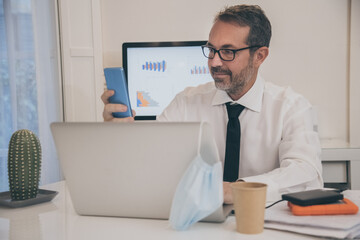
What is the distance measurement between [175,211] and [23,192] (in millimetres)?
526

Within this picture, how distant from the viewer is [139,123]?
923 mm

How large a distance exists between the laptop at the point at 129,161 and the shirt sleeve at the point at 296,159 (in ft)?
0.67

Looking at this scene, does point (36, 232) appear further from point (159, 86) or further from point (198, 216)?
point (159, 86)

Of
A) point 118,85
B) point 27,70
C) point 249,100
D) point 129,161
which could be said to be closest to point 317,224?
point 129,161

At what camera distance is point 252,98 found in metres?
1.71

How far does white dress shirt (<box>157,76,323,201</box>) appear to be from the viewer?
152 centimetres

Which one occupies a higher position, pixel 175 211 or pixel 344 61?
pixel 344 61

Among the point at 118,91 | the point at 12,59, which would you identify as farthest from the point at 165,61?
the point at 118,91

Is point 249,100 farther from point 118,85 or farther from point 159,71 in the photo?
point 159,71

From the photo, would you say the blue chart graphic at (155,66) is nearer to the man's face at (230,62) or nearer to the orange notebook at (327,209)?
the man's face at (230,62)

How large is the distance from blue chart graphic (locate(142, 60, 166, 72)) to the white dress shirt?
105 cm

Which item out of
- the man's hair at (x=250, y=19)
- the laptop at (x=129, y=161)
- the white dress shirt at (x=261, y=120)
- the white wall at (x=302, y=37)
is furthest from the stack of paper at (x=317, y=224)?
the white wall at (x=302, y=37)

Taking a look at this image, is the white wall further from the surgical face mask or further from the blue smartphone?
the surgical face mask

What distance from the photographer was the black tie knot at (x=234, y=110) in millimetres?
1608
